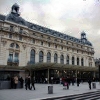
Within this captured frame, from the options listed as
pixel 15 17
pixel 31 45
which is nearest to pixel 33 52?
pixel 31 45

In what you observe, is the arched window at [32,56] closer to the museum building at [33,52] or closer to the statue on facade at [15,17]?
the museum building at [33,52]

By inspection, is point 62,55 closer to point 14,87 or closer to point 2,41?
point 2,41

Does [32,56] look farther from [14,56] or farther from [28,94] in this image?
[28,94]

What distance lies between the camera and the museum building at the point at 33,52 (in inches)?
1689

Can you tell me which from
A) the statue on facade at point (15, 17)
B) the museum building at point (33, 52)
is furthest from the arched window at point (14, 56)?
the statue on facade at point (15, 17)

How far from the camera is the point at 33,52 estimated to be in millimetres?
53562

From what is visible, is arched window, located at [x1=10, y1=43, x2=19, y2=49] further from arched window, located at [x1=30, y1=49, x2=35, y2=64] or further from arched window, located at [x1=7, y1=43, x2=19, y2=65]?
arched window, located at [x1=30, y1=49, x2=35, y2=64]

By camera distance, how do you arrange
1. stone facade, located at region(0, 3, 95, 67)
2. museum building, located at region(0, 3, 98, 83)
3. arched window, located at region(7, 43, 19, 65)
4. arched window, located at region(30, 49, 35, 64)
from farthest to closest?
arched window, located at region(30, 49, 35, 64), arched window, located at region(7, 43, 19, 65), stone facade, located at region(0, 3, 95, 67), museum building, located at region(0, 3, 98, 83)

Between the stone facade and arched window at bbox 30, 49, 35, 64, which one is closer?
the stone facade

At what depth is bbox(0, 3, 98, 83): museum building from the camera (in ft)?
141

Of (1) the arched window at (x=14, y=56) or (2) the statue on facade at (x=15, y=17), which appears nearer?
(1) the arched window at (x=14, y=56)

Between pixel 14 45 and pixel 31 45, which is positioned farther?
pixel 31 45

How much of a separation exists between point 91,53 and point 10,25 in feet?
140

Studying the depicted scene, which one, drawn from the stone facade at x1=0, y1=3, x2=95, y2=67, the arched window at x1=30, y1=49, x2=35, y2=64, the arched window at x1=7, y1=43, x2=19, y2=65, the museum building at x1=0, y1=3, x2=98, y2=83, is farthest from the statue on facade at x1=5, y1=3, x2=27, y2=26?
the arched window at x1=30, y1=49, x2=35, y2=64
